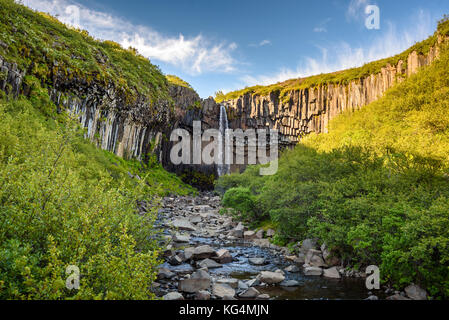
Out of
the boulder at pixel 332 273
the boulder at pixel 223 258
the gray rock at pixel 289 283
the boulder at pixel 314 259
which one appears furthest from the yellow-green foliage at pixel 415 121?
the boulder at pixel 223 258

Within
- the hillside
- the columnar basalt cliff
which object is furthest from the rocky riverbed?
the columnar basalt cliff

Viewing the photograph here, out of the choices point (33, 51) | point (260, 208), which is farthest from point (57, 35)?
point (260, 208)

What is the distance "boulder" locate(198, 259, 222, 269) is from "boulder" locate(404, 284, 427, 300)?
7.70m

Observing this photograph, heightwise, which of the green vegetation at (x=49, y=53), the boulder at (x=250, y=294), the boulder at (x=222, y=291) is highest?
the green vegetation at (x=49, y=53)

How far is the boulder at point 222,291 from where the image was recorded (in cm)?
870

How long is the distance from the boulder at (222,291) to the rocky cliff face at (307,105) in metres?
50.6

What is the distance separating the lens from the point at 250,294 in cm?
892

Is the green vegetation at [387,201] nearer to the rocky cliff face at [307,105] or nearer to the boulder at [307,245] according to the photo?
the boulder at [307,245]

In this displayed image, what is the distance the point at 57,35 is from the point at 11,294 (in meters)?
36.2

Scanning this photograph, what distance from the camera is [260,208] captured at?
75.7ft

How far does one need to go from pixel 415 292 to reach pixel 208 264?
27.3 ft

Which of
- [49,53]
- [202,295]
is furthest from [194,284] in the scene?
[49,53]

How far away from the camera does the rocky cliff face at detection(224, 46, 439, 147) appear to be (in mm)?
49000
